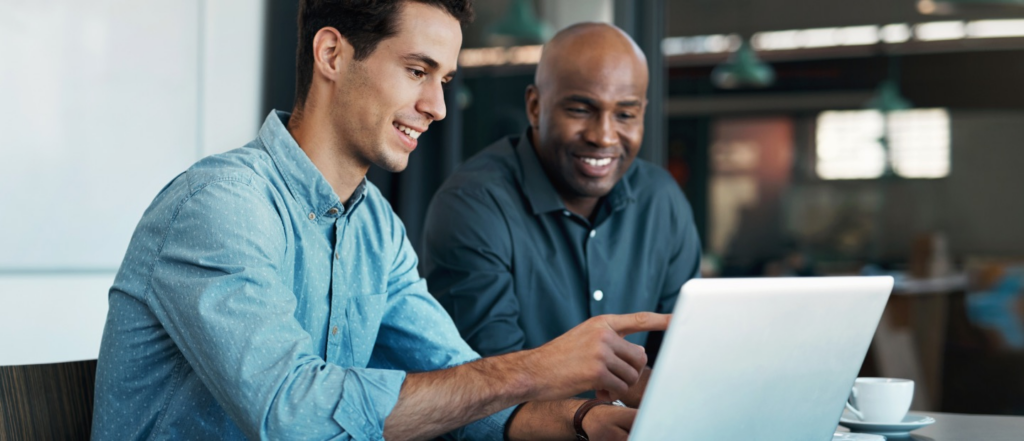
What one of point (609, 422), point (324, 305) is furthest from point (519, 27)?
point (609, 422)

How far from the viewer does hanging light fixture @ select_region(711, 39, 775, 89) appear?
23.4 ft

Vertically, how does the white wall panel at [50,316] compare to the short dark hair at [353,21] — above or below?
below

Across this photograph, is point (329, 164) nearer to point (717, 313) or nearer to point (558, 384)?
point (558, 384)

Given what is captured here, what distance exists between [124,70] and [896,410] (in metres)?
2.18

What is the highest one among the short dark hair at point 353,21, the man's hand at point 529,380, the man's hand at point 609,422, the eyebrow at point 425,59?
the short dark hair at point 353,21

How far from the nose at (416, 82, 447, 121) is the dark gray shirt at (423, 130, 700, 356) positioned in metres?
0.60

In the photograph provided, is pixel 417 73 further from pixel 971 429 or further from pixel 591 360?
pixel 971 429

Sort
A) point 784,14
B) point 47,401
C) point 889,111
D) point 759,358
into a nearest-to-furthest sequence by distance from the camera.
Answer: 1. point 759,358
2. point 47,401
3. point 784,14
4. point 889,111

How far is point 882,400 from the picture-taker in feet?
4.50

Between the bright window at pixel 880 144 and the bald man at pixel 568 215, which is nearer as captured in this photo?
the bald man at pixel 568 215

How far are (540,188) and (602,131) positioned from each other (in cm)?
18

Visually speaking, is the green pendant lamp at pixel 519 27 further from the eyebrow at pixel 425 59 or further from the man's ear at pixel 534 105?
the eyebrow at pixel 425 59

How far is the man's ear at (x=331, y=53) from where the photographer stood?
1.36m

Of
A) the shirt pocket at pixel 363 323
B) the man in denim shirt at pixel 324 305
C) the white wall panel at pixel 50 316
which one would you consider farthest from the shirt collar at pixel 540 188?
the white wall panel at pixel 50 316
